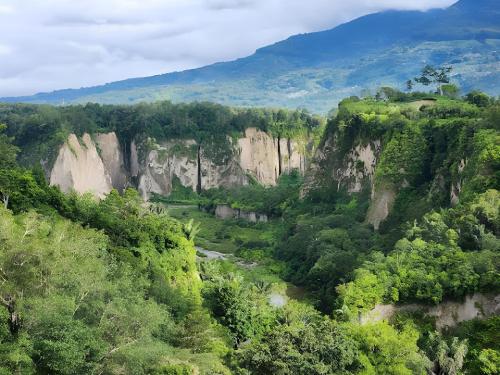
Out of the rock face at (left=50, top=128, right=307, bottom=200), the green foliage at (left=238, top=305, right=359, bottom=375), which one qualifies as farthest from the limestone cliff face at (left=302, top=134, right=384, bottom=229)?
the rock face at (left=50, top=128, right=307, bottom=200)

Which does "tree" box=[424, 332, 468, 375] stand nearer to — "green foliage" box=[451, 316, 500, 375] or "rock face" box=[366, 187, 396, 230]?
"green foliage" box=[451, 316, 500, 375]

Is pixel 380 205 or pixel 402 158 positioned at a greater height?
pixel 402 158

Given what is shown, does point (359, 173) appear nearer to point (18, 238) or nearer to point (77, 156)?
point (77, 156)

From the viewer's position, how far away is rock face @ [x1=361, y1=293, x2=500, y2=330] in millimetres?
30422

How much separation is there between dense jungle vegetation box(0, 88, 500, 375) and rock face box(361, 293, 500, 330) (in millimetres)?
396

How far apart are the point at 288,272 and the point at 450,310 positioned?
21.4 meters

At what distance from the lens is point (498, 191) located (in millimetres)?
38531

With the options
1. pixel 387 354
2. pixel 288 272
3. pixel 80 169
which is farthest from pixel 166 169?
pixel 387 354

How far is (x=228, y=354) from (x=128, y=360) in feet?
22.5

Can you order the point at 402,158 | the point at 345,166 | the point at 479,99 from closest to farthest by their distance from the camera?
1. the point at 402,158
2. the point at 479,99
3. the point at 345,166

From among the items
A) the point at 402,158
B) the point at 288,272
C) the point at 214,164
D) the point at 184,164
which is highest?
the point at 402,158

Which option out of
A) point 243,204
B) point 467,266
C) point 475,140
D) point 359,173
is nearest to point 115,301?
point 467,266

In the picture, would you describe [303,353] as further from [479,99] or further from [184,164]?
[184,164]

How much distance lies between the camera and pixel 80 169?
282 ft
